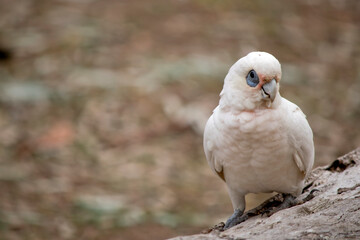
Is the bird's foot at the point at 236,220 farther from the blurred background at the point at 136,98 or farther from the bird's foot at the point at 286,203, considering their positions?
the blurred background at the point at 136,98

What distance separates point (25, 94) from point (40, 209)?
2611 mm

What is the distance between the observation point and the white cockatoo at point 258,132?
151 inches

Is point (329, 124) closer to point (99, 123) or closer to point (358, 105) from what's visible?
point (358, 105)

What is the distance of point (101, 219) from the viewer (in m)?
6.79

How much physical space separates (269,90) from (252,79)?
0.14 meters

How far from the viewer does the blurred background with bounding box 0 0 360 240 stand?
701 centimetres

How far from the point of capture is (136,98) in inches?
343

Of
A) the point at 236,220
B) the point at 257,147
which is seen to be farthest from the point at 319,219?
the point at 236,220

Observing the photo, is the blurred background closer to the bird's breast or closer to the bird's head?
the bird's breast

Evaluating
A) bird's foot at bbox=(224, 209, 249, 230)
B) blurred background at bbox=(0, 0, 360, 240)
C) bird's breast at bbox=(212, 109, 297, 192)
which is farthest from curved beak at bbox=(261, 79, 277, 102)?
blurred background at bbox=(0, 0, 360, 240)

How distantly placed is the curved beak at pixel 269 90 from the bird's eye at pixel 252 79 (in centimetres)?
6

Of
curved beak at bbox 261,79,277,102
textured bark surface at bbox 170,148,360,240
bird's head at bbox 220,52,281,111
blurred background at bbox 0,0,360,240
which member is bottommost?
textured bark surface at bbox 170,148,360,240

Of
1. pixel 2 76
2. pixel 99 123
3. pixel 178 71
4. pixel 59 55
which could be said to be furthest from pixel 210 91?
pixel 2 76

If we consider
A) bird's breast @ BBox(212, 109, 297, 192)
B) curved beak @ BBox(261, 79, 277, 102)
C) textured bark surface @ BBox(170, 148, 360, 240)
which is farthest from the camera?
bird's breast @ BBox(212, 109, 297, 192)
